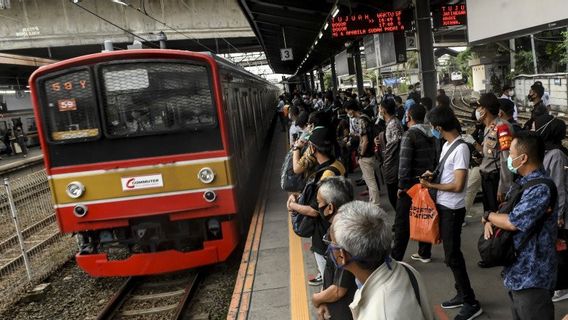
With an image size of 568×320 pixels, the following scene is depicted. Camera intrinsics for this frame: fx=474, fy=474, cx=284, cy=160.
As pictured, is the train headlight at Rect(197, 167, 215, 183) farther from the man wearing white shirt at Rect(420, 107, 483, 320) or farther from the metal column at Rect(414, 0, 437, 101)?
the metal column at Rect(414, 0, 437, 101)

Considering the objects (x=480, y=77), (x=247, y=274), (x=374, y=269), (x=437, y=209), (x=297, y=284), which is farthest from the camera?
(x=480, y=77)

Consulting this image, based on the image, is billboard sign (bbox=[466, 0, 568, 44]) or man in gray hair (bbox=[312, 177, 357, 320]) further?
billboard sign (bbox=[466, 0, 568, 44])

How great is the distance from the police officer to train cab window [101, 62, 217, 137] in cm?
306

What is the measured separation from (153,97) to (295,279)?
2615 millimetres

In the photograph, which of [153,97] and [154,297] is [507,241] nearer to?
[153,97]

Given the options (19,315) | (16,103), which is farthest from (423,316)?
(16,103)

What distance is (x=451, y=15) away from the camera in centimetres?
847

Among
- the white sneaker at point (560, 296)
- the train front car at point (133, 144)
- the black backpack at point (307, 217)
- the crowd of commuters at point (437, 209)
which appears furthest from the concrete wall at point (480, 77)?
the black backpack at point (307, 217)

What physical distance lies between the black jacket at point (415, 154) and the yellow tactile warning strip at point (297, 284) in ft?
4.48

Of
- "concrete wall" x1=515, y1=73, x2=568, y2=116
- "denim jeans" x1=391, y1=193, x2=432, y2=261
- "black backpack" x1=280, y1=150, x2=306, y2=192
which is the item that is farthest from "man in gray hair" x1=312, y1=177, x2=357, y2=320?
"concrete wall" x1=515, y1=73, x2=568, y2=116

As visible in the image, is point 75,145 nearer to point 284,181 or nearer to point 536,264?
point 284,181

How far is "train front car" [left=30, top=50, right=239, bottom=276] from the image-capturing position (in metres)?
5.43

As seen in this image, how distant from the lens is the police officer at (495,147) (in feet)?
13.2

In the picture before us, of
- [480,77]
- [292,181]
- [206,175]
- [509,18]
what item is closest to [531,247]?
[292,181]
